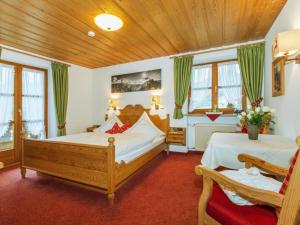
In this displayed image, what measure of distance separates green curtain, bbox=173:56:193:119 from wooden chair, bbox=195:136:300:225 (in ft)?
8.94

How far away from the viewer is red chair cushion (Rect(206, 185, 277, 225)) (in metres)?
1.05

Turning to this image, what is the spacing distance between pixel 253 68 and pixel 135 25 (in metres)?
2.50

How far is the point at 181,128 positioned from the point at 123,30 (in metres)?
2.64

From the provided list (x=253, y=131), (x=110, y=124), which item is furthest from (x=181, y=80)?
(x=253, y=131)

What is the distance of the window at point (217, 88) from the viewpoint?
12.6 feet

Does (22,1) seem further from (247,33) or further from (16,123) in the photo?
(247,33)

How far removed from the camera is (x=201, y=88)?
13.8 ft

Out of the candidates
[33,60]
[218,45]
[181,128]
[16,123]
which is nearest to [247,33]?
[218,45]

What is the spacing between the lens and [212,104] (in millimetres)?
4074

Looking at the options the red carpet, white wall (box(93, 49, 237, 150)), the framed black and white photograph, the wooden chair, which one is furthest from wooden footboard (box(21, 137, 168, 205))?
the framed black and white photograph

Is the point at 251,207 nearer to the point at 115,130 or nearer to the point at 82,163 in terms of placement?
the point at 82,163

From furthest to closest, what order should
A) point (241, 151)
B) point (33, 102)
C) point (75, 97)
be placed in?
point (75, 97) → point (33, 102) → point (241, 151)

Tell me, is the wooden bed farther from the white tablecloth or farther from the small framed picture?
the small framed picture

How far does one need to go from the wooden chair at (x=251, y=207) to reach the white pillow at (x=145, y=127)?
2.65 metres
